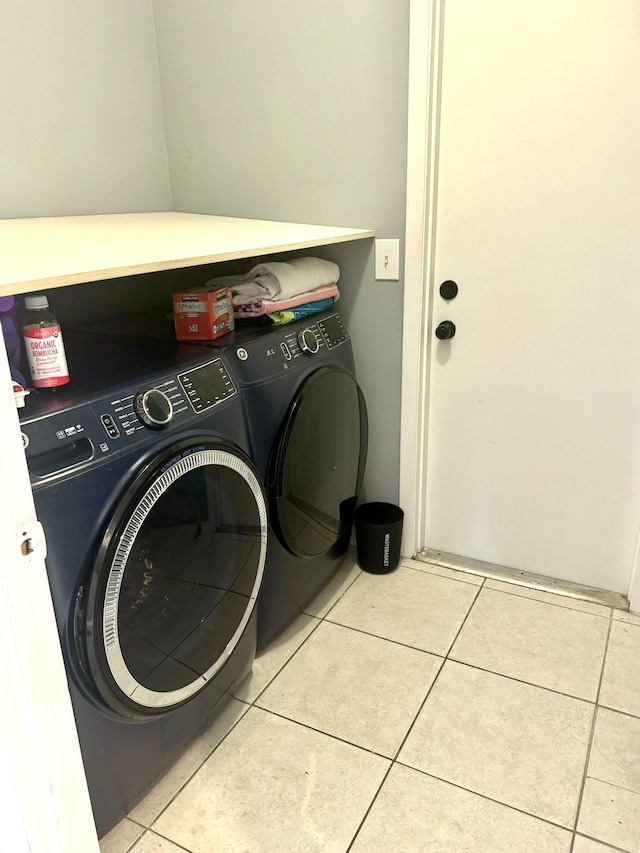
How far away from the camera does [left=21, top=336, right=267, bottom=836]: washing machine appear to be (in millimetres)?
1046

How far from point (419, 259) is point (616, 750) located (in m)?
1.38

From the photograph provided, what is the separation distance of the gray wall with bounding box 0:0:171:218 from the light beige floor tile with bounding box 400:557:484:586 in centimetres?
152

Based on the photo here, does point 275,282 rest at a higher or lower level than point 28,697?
higher

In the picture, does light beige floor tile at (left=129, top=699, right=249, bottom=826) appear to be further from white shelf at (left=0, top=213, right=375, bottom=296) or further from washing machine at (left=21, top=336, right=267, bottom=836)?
white shelf at (left=0, top=213, right=375, bottom=296)

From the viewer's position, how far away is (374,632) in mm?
1874

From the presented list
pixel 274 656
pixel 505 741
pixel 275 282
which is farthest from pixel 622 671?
pixel 275 282

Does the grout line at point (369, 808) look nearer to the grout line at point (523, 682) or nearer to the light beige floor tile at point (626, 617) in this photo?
the grout line at point (523, 682)

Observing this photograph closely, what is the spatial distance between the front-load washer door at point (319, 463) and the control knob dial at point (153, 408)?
41cm

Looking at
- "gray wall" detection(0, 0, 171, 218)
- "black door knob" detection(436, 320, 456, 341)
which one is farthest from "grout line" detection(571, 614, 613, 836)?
"gray wall" detection(0, 0, 171, 218)

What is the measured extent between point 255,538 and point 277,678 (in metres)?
0.48

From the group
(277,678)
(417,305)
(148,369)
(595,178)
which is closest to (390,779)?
(277,678)

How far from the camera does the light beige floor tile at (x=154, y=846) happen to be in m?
1.26

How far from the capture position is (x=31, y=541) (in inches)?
34.7

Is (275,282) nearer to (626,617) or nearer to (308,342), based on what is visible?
(308,342)
